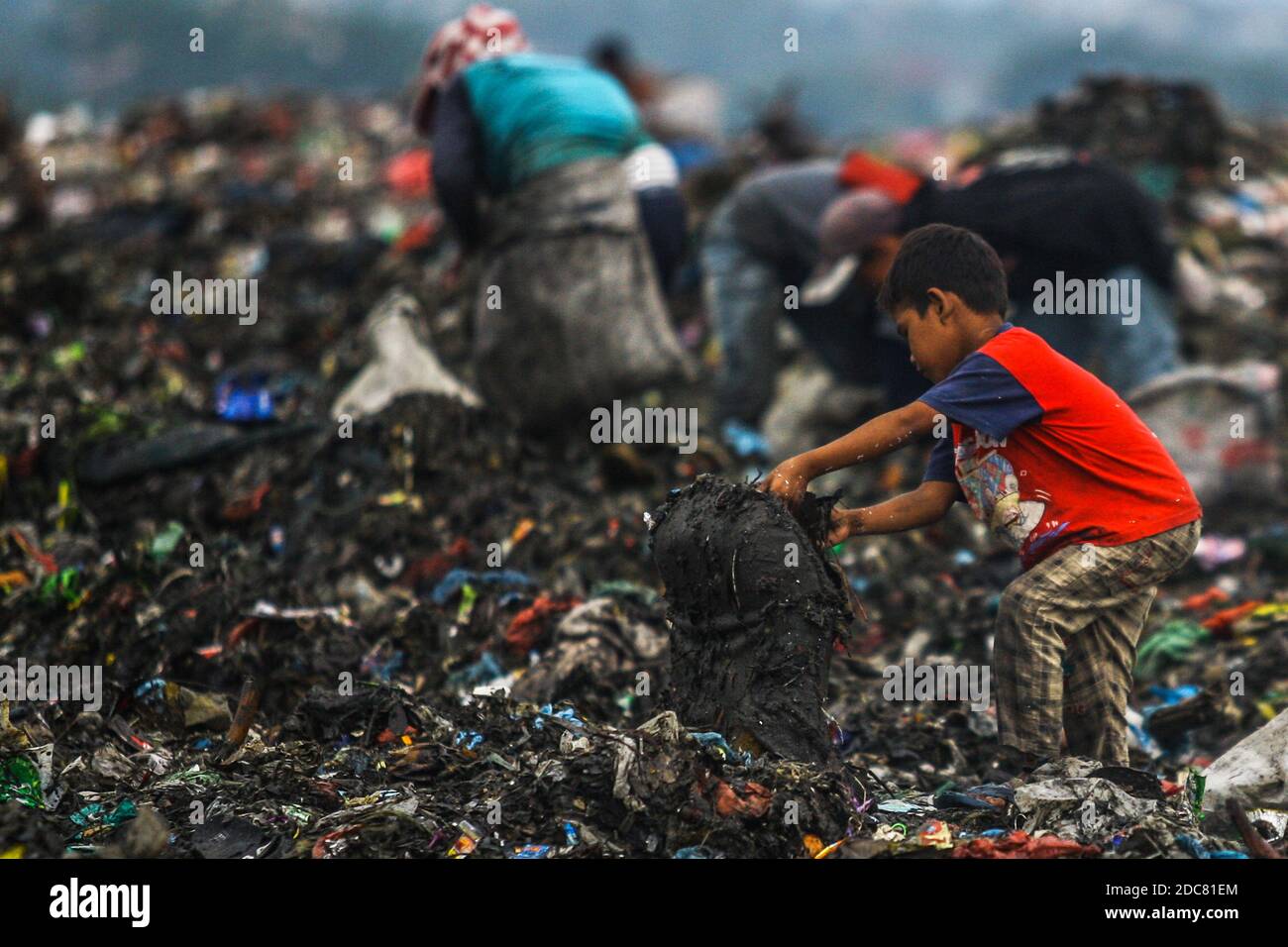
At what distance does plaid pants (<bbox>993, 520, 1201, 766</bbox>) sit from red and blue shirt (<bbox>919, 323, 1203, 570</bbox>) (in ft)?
0.18

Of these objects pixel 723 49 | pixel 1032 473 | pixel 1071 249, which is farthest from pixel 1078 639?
pixel 723 49

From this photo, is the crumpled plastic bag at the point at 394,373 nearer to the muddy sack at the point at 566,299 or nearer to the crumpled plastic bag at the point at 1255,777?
the muddy sack at the point at 566,299

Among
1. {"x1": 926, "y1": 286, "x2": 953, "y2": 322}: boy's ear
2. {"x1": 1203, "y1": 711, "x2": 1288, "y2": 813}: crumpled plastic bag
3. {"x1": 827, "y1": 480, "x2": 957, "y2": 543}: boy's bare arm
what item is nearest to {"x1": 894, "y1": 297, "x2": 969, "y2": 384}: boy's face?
{"x1": 926, "y1": 286, "x2": 953, "y2": 322}: boy's ear

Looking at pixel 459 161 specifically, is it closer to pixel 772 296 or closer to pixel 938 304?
pixel 772 296

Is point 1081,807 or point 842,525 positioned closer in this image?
point 1081,807

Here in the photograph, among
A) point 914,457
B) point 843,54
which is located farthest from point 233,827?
point 843,54

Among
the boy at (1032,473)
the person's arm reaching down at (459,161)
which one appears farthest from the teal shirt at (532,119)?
the boy at (1032,473)

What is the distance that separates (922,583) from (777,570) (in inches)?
82.4

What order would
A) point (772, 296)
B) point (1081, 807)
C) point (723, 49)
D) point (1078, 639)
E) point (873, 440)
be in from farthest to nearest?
point (723, 49) < point (772, 296) < point (1078, 639) < point (873, 440) < point (1081, 807)

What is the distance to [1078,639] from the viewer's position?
10.1 feet

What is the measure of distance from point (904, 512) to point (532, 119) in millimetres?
3038

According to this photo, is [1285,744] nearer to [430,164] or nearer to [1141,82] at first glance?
[430,164]
